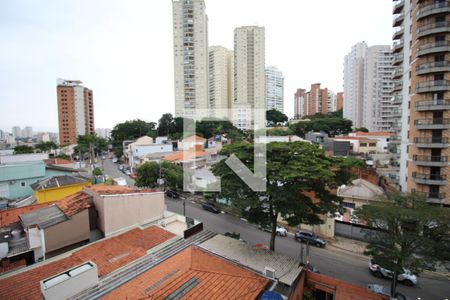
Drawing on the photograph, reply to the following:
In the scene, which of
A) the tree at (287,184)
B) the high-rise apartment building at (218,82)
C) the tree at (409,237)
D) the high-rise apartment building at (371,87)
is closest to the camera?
the tree at (409,237)

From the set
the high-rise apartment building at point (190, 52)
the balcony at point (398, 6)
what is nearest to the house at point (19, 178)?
the high-rise apartment building at point (190, 52)

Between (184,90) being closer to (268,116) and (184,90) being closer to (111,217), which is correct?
(268,116)

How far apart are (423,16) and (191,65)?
1359 inches

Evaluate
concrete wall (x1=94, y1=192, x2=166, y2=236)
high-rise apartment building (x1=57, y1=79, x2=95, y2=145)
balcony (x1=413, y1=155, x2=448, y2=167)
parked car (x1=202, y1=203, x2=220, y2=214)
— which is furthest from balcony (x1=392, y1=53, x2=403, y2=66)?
high-rise apartment building (x1=57, y1=79, x2=95, y2=145)

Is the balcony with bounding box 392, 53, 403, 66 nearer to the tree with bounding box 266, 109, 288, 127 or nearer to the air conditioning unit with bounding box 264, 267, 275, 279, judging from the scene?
the air conditioning unit with bounding box 264, 267, 275, 279

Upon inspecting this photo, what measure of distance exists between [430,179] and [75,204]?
2181cm

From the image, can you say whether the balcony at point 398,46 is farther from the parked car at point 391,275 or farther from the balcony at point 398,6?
the parked car at point 391,275

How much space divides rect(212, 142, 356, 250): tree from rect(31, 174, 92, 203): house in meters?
10.9

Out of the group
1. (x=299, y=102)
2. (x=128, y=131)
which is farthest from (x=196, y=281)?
(x=299, y=102)

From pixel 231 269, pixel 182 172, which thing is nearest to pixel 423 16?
pixel 231 269

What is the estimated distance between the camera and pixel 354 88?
54.5 meters

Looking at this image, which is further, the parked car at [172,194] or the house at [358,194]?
the parked car at [172,194]

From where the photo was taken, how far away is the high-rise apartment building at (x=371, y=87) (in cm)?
5031

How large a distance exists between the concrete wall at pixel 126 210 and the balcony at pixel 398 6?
25.6m
